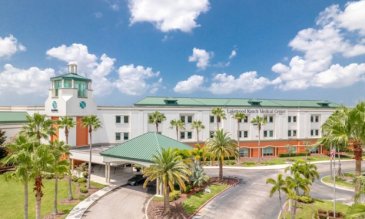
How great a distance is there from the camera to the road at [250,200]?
1377 inches

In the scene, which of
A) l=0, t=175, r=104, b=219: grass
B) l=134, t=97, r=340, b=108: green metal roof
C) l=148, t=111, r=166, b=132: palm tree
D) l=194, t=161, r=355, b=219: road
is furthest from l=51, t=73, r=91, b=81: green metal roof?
l=194, t=161, r=355, b=219: road

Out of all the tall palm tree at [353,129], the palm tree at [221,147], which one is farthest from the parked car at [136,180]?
the tall palm tree at [353,129]

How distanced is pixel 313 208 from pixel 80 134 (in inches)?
2038

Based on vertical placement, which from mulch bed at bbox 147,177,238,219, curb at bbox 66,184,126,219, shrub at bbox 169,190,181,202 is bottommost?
curb at bbox 66,184,126,219

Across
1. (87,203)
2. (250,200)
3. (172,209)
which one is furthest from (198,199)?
(87,203)

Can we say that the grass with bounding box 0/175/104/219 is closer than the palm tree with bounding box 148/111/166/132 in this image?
Yes

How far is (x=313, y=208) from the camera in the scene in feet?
119

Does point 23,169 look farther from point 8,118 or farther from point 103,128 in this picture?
point 8,118

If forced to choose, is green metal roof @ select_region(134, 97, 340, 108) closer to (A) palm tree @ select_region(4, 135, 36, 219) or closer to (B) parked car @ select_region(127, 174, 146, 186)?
(B) parked car @ select_region(127, 174, 146, 186)

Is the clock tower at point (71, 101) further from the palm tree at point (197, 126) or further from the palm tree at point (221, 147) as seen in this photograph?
the palm tree at point (221, 147)

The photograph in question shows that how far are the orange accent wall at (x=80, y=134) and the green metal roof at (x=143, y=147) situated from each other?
19002 mm

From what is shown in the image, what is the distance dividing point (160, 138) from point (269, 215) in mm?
21871

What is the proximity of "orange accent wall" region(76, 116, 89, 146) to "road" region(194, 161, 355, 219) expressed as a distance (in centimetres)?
3762

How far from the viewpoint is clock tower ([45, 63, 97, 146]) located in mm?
63281
